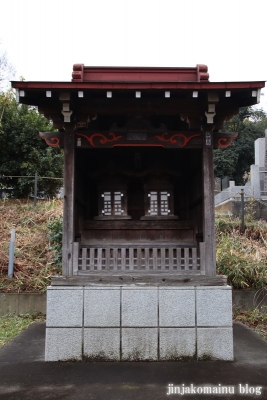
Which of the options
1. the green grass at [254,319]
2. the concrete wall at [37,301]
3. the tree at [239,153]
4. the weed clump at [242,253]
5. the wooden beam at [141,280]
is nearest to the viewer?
the wooden beam at [141,280]

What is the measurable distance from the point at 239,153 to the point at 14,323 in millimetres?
30951

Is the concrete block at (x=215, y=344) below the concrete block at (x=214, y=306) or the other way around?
below

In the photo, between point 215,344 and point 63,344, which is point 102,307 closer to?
point 63,344

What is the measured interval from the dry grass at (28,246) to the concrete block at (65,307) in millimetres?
4148

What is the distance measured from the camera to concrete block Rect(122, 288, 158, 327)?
18.3 ft

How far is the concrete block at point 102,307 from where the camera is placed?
5.59m

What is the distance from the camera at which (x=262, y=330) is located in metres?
7.96

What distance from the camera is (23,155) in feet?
59.0

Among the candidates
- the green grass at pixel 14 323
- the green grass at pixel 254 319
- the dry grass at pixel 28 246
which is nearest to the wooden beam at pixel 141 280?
the green grass at pixel 14 323

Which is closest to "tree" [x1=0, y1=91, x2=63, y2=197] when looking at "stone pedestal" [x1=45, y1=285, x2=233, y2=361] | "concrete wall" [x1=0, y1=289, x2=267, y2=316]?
"concrete wall" [x1=0, y1=289, x2=267, y2=316]

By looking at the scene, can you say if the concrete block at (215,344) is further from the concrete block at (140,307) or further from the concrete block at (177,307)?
the concrete block at (140,307)

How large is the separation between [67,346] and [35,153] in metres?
13.5

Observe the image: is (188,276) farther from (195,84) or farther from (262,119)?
(262,119)

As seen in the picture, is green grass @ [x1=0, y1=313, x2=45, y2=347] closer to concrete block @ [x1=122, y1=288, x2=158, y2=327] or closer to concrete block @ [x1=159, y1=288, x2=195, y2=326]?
concrete block @ [x1=122, y1=288, x2=158, y2=327]
